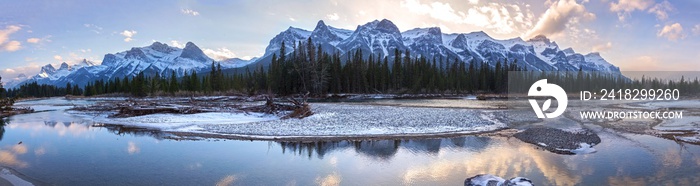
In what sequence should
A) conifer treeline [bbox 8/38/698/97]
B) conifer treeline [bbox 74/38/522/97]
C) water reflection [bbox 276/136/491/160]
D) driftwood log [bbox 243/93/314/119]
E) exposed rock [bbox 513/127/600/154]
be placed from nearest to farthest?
1. water reflection [bbox 276/136/491/160]
2. exposed rock [bbox 513/127/600/154]
3. driftwood log [bbox 243/93/314/119]
4. conifer treeline [bbox 74/38/522/97]
5. conifer treeline [bbox 8/38/698/97]

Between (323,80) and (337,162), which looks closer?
(337,162)

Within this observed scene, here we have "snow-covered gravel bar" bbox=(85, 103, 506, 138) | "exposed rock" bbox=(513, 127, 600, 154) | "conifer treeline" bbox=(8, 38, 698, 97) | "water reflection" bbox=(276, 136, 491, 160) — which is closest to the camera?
"water reflection" bbox=(276, 136, 491, 160)

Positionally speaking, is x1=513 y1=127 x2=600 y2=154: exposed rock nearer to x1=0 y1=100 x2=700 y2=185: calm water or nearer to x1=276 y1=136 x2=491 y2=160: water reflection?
x1=0 y1=100 x2=700 y2=185: calm water

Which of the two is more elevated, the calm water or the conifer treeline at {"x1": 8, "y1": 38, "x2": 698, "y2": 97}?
the conifer treeline at {"x1": 8, "y1": 38, "x2": 698, "y2": 97}

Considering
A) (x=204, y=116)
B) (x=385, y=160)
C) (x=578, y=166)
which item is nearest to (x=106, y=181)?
(x=385, y=160)

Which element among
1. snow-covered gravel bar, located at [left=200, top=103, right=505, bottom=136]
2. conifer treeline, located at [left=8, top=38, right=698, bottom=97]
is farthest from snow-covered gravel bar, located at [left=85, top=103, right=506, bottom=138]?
conifer treeline, located at [left=8, top=38, right=698, bottom=97]

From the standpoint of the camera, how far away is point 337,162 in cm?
1662

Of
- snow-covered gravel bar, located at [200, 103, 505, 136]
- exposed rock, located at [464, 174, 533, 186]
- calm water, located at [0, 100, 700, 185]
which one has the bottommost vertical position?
calm water, located at [0, 100, 700, 185]

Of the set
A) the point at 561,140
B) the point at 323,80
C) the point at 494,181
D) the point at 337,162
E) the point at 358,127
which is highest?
the point at 323,80

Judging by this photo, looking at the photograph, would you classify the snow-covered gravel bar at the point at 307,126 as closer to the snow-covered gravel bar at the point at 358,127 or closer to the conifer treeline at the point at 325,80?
the snow-covered gravel bar at the point at 358,127

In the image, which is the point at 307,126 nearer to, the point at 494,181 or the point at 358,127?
the point at 358,127

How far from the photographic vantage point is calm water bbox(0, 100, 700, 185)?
13.9 m

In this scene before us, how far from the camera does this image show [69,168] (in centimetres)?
1541

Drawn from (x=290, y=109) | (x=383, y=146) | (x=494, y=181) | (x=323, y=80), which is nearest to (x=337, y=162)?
(x=383, y=146)
